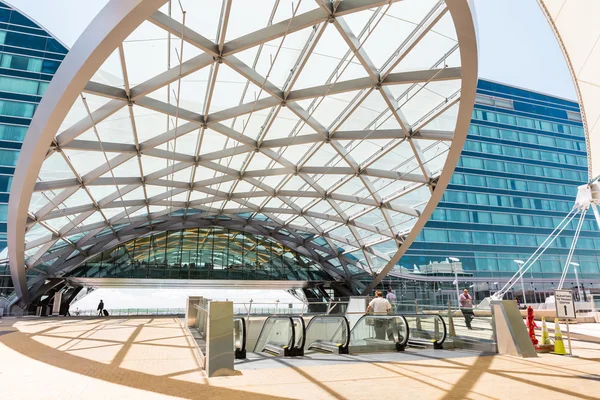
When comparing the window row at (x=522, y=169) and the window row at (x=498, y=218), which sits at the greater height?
the window row at (x=522, y=169)

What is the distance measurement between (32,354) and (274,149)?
13.2 metres

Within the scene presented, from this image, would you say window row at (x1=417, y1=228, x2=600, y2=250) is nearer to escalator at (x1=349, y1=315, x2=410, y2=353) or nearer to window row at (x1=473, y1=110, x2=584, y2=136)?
window row at (x1=473, y1=110, x2=584, y2=136)

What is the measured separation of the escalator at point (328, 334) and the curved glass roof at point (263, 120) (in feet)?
25.3

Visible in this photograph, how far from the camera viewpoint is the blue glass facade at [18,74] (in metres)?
A: 37.8

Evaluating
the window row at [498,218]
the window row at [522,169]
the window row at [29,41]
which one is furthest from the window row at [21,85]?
the window row at [522,169]

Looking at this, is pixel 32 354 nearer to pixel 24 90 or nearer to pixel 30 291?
pixel 30 291

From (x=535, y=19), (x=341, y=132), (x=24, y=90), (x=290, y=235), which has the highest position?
(x=535, y=19)

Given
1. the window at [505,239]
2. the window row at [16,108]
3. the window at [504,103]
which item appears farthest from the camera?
the window at [504,103]

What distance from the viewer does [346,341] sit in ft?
39.3

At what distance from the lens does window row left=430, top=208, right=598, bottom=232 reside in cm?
5138

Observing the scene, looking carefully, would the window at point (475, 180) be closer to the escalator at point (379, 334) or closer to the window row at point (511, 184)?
the window row at point (511, 184)

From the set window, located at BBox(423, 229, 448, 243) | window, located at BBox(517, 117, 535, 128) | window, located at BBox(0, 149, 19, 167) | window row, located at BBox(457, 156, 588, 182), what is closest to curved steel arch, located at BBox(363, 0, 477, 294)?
window, located at BBox(423, 229, 448, 243)

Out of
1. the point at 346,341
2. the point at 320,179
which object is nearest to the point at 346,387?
the point at 346,341

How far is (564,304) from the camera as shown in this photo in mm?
11602
